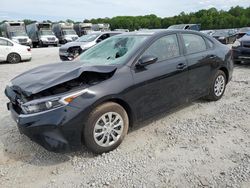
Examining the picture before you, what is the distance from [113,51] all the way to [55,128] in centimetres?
173

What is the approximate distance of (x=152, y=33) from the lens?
3.70m

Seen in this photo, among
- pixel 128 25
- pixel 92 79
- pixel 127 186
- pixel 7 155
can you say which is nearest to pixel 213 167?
pixel 127 186

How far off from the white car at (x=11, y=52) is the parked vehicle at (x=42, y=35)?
12636mm

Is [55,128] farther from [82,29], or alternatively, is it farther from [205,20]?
[205,20]

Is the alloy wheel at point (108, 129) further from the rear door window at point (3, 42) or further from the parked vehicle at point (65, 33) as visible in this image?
the parked vehicle at point (65, 33)

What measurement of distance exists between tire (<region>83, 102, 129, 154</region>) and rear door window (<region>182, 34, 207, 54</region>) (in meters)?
1.83

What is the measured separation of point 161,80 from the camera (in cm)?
347

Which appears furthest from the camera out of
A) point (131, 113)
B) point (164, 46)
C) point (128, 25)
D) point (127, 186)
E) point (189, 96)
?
point (128, 25)

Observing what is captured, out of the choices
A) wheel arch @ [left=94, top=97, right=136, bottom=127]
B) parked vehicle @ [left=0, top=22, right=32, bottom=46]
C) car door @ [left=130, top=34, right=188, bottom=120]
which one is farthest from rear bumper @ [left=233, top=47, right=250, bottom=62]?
parked vehicle @ [left=0, top=22, right=32, bottom=46]

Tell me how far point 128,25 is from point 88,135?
67.2 meters

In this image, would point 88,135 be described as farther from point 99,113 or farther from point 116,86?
point 116,86

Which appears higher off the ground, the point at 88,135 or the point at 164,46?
the point at 164,46

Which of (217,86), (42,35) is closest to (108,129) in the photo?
(217,86)

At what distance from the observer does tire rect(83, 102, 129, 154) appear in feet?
9.25
